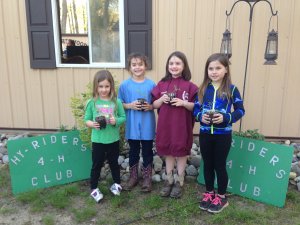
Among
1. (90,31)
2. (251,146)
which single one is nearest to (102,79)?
(251,146)

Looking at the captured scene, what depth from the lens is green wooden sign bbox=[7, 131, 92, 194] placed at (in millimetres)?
3143

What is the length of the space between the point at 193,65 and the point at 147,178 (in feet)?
6.38

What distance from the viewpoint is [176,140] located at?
2908 millimetres

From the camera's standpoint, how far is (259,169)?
3049mm

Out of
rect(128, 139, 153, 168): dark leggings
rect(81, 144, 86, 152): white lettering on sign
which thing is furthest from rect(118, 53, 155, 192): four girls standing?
rect(81, 144, 86, 152): white lettering on sign

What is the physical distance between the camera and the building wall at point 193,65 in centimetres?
420

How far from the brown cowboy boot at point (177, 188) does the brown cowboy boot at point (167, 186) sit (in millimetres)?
43

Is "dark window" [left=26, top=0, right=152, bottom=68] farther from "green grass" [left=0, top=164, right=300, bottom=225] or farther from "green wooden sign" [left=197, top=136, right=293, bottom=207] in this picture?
"green grass" [left=0, top=164, right=300, bottom=225]

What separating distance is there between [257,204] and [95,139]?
1709 mm

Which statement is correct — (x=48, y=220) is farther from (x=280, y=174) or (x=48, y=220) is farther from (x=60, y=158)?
(x=280, y=174)

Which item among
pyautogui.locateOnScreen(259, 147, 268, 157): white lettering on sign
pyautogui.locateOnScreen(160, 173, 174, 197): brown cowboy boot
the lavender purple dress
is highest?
the lavender purple dress

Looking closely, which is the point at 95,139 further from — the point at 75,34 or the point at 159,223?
the point at 75,34

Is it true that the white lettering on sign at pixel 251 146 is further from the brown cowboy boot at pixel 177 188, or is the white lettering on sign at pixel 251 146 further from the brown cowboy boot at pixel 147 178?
the brown cowboy boot at pixel 147 178

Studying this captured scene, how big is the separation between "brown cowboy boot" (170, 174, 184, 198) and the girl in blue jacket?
358 millimetres
